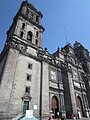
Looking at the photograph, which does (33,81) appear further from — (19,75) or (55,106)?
(55,106)

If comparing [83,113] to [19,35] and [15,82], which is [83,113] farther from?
[19,35]

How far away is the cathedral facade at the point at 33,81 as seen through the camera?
16234 mm

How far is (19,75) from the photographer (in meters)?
18.4

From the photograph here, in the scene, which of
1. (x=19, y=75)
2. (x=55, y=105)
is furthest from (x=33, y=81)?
(x=55, y=105)

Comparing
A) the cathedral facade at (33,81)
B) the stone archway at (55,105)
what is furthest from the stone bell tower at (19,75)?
the stone archway at (55,105)

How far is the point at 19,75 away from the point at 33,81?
2985 millimetres

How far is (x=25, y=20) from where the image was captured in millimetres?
28547

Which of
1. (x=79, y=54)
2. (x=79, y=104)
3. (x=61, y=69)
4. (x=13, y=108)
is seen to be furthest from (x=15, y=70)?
(x=79, y=54)

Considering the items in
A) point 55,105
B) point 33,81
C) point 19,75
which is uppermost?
point 19,75

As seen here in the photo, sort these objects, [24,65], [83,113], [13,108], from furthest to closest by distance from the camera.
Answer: [83,113]
[24,65]
[13,108]

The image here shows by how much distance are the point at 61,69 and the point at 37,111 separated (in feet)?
41.4

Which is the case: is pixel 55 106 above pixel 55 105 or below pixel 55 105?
below

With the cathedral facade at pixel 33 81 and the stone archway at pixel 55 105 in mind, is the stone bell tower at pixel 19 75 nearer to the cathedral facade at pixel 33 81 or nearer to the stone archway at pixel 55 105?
the cathedral facade at pixel 33 81

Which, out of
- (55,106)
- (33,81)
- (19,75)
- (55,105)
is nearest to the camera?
(19,75)
